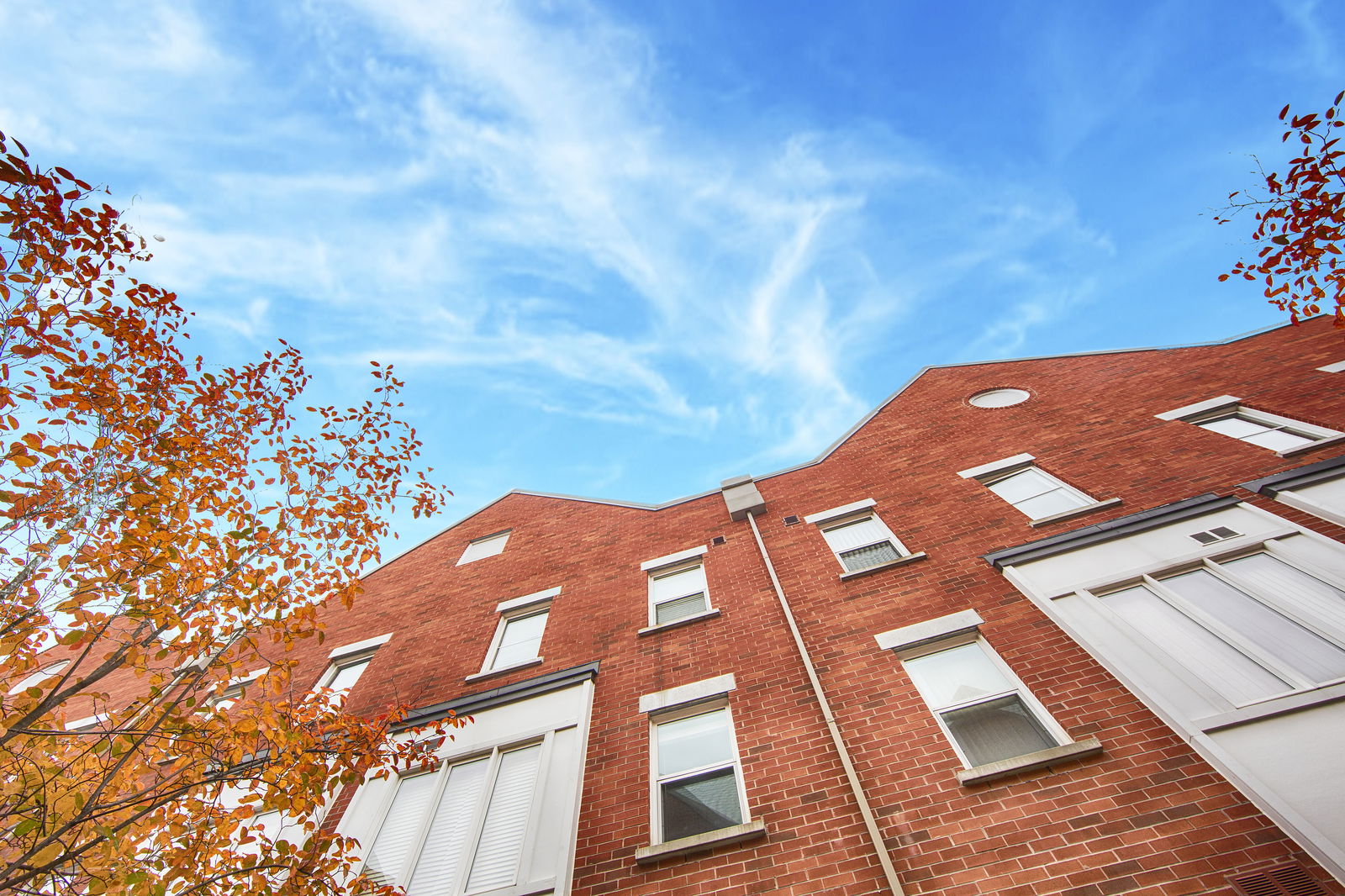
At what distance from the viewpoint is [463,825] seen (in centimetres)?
785

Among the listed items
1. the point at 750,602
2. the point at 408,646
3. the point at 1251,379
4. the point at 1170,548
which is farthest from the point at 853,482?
the point at 408,646

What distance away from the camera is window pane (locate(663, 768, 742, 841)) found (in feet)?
23.4

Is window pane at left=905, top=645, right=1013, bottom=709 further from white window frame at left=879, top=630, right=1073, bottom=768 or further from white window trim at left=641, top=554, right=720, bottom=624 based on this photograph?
white window trim at left=641, top=554, right=720, bottom=624

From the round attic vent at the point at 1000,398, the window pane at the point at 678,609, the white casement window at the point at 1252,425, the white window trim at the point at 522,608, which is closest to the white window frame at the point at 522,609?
the white window trim at the point at 522,608

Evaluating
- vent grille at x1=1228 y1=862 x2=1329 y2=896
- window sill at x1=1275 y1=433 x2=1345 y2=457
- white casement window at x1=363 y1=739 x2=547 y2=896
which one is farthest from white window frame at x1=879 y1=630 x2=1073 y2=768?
window sill at x1=1275 y1=433 x2=1345 y2=457

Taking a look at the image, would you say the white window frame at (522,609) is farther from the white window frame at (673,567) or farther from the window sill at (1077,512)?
the window sill at (1077,512)

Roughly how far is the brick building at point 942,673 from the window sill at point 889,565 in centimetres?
5

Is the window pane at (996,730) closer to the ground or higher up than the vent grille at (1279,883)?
higher up

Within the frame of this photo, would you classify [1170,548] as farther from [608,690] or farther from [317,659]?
[317,659]

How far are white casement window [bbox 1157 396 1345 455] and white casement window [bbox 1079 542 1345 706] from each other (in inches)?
133

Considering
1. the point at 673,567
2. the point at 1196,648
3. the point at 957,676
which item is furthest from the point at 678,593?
the point at 1196,648

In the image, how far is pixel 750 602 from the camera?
1042 cm

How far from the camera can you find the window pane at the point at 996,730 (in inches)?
271

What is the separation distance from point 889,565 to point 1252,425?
7397mm
